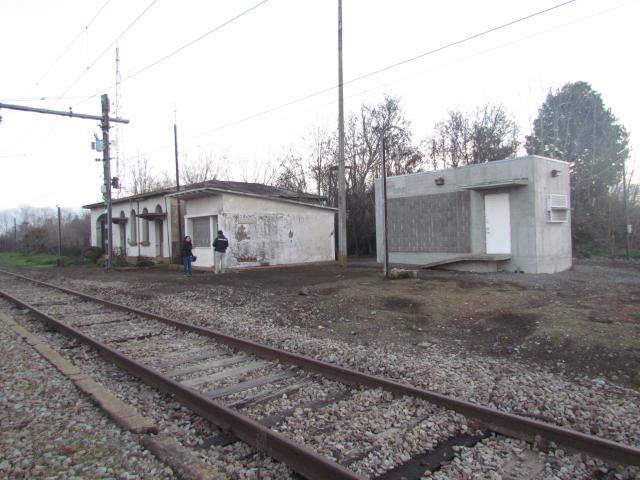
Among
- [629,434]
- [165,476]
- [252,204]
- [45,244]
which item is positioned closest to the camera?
[165,476]

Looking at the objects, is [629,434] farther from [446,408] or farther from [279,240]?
[279,240]

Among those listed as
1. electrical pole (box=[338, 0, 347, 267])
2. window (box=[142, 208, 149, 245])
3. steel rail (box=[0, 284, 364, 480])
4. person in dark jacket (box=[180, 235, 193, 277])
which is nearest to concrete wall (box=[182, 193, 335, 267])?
person in dark jacket (box=[180, 235, 193, 277])

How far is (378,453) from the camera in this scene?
388 centimetres

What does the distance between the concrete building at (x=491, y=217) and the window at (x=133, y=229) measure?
20.8m

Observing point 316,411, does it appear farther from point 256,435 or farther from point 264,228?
point 264,228

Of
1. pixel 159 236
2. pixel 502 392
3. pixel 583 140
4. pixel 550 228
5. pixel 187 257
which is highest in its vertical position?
pixel 583 140

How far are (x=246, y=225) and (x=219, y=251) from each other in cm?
329

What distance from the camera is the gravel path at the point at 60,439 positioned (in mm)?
3656

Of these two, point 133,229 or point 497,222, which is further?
point 133,229

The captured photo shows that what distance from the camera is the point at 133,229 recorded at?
1309 inches

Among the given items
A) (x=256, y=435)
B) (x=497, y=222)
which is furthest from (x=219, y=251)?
(x=256, y=435)

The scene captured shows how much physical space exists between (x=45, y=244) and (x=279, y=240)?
39642 mm

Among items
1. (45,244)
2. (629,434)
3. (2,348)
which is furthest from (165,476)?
(45,244)

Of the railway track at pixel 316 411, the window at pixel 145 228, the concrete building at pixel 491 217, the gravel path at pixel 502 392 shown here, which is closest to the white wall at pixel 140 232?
the window at pixel 145 228
